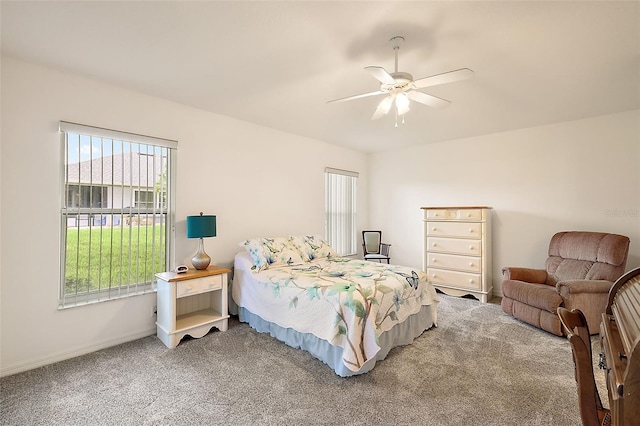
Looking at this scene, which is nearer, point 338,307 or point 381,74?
point 381,74

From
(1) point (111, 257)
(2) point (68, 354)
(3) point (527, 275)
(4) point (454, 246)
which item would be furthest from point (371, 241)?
(2) point (68, 354)

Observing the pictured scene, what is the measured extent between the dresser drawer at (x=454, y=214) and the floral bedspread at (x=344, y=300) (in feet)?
5.36

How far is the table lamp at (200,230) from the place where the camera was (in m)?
3.04

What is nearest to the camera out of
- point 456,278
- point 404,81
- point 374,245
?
point 404,81

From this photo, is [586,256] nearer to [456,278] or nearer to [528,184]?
[528,184]

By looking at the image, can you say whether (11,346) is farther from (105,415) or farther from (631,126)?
(631,126)

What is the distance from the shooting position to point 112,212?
112 inches

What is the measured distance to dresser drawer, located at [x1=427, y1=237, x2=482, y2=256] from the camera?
423cm

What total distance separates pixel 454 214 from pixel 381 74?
3.08m

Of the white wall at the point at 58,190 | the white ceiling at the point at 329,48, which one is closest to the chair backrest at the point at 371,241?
the white wall at the point at 58,190

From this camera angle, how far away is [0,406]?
76.2 inches

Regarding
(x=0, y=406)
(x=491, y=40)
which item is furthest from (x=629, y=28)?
(x=0, y=406)

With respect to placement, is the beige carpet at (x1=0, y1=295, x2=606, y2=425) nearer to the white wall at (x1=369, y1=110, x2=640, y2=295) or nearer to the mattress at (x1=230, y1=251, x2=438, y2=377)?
the mattress at (x1=230, y1=251, x2=438, y2=377)

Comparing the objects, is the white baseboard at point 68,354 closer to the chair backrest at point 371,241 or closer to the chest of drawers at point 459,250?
the chair backrest at point 371,241
